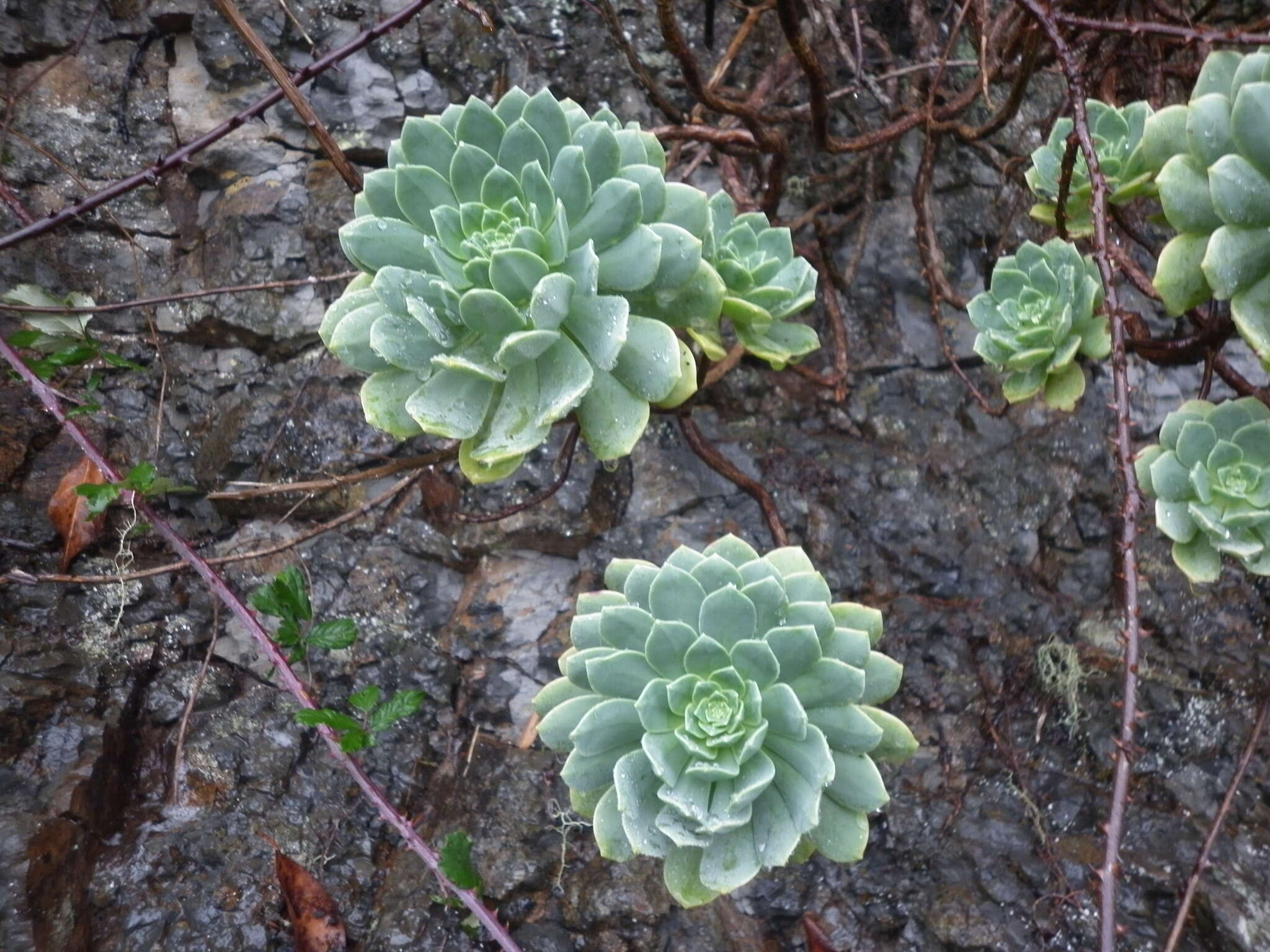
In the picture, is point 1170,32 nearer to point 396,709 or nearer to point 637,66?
point 637,66

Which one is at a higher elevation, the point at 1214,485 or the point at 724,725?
the point at 1214,485

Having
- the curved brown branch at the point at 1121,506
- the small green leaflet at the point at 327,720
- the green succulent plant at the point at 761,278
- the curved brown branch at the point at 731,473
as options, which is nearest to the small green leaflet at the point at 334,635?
the small green leaflet at the point at 327,720

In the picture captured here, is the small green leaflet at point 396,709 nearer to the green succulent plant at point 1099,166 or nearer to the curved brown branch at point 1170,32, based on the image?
the green succulent plant at point 1099,166

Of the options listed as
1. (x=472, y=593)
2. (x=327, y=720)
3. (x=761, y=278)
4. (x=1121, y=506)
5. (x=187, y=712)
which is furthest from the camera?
(x=472, y=593)

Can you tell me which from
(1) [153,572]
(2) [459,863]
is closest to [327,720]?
(2) [459,863]

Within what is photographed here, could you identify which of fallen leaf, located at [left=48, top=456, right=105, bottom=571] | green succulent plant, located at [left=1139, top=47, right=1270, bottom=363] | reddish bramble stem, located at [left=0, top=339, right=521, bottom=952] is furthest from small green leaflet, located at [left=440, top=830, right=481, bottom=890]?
green succulent plant, located at [left=1139, top=47, right=1270, bottom=363]

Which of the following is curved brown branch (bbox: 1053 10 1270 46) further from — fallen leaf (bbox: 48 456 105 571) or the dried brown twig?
fallen leaf (bbox: 48 456 105 571)
